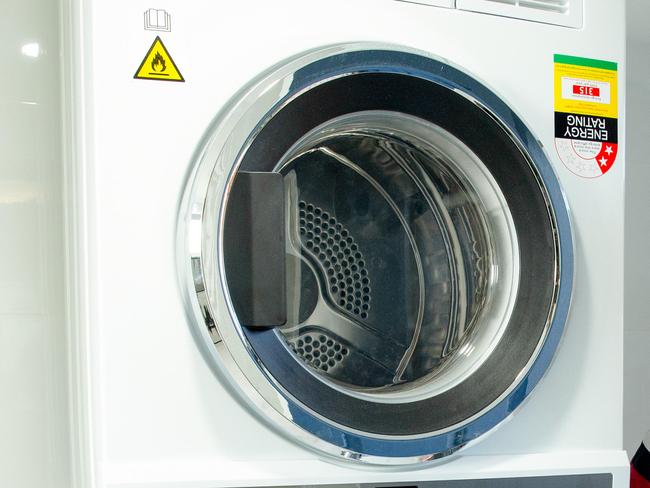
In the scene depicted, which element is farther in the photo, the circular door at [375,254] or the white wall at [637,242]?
the white wall at [637,242]

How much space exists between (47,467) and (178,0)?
29.0 inches

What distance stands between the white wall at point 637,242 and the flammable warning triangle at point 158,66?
133 cm

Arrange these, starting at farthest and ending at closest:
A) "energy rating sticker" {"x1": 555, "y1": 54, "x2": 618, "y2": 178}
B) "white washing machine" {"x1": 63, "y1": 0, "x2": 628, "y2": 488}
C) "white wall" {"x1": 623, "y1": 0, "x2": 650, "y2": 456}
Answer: "white wall" {"x1": 623, "y1": 0, "x2": 650, "y2": 456} → "energy rating sticker" {"x1": 555, "y1": 54, "x2": 618, "y2": 178} → "white washing machine" {"x1": 63, "y1": 0, "x2": 628, "y2": 488}

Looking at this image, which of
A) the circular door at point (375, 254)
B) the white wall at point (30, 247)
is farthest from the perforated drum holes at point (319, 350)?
the white wall at point (30, 247)

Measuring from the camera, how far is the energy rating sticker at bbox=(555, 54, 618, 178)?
1.32 meters

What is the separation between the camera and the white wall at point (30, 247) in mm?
1271

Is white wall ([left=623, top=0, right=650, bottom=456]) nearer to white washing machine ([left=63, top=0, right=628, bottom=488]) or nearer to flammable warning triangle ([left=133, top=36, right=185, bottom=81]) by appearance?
white washing machine ([left=63, top=0, right=628, bottom=488])

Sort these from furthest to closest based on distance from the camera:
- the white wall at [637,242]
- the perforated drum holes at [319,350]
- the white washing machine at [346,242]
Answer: the white wall at [637,242] → the perforated drum holes at [319,350] → the white washing machine at [346,242]

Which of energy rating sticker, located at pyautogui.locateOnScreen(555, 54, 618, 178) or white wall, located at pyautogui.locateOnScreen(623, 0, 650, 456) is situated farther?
white wall, located at pyautogui.locateOnScreen(623, 0, 650, 456)

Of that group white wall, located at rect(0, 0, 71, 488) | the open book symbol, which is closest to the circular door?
the open book symbol

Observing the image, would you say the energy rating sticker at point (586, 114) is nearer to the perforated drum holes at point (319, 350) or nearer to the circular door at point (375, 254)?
the circular door at point (375, 254)

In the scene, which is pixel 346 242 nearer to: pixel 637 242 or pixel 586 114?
pixel 586 114

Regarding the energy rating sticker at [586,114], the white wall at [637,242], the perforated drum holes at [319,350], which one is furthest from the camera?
the white wall at [637,242]

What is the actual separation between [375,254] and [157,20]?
474mm
